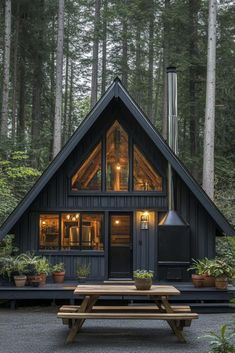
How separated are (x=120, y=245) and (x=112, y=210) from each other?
1.00 m

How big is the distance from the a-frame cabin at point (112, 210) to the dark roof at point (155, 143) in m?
0.47

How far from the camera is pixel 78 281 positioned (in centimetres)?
1355

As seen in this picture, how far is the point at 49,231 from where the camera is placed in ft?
45.9

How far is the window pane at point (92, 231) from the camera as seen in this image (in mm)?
13969

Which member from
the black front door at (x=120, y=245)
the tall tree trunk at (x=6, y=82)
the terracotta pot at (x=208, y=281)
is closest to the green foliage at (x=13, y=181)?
the tall tree trunk at (x=6, y=82)

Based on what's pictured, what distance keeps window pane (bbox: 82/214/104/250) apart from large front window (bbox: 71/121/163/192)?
2.61 feet

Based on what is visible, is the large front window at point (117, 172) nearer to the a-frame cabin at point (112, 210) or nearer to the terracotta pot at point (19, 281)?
the a-frame cabin at point (112, 210)

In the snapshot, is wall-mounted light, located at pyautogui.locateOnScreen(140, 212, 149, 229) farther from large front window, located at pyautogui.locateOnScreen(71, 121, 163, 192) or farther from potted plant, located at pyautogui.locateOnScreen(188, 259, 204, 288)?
potted plant, located at pyautogui.locateOnScreen(188, 259, 204, 288)

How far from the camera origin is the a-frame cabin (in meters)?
13.9

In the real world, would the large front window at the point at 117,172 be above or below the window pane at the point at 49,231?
above

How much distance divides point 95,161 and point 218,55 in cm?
1241

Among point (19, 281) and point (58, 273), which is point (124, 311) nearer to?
point (19, 281)

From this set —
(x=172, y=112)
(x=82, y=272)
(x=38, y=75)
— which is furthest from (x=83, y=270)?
(x=38, y=75)

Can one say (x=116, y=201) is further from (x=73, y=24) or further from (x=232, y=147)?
(x=73, y=24)
